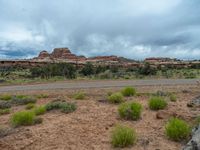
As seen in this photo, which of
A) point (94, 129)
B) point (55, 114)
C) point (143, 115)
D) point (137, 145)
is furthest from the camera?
point (55, 114)

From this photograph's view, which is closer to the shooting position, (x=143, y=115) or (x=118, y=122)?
(x=118, y=122)

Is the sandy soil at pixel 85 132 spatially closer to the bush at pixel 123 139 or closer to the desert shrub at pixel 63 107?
the bush at pixel 123 139

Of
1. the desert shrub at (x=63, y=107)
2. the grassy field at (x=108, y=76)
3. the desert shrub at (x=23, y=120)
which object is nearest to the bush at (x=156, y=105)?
the desert shrub at (x=63, y=107)

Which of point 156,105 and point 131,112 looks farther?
point 156,105

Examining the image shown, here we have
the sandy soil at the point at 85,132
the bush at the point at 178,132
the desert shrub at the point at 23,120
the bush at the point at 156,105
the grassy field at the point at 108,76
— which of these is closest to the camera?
the sandy soil at the point at 85,132

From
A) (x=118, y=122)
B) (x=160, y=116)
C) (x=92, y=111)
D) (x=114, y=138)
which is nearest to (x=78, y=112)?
(x=92, y=111)

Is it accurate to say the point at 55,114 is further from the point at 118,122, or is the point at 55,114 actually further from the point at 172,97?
the point at 172,97

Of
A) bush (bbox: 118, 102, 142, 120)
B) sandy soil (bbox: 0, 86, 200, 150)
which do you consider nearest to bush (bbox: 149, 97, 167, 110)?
sandy soil (bbox: 0, 86, 200, 150)

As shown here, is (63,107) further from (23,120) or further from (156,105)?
(156,105)

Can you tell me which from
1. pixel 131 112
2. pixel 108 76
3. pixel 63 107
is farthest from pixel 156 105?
pixel 108 76

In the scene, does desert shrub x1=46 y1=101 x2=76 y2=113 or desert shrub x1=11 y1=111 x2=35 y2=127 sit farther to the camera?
desert shrub x1=46 y1=101 x2=76 y2=113

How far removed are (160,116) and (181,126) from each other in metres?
2.58

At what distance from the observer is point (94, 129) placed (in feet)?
34.7

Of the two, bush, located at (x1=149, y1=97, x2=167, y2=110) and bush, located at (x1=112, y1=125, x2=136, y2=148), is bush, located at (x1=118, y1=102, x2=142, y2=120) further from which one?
bush, located at (x1=112, y1=125, x2=136, y2=148)
